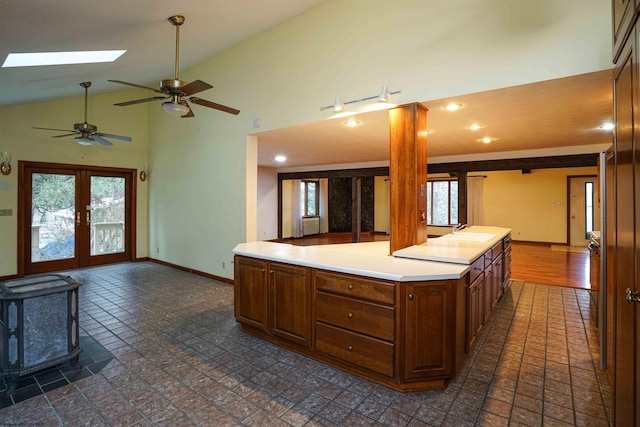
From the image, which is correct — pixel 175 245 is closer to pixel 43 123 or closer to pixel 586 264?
pixel 43 123

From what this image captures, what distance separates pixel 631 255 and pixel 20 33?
→ 4.39 meters

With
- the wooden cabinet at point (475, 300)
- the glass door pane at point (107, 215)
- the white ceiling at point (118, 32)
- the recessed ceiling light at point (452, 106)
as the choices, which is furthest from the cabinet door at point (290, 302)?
the glass door pane at point (107, 215)

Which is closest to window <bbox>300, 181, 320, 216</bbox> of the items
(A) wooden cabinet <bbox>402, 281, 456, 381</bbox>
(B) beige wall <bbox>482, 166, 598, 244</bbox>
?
(B) beige wall <bbox>482, 166, 598, 244</bbox>

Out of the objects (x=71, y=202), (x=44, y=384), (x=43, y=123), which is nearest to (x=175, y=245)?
(x=71, y=202)

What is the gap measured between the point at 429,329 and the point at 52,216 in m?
6.83

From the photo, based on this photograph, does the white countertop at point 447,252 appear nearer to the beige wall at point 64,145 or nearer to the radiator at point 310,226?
the beige wall at point 64,145

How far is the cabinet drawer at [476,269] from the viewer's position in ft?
8.52

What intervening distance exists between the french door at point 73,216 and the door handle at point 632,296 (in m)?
7.61

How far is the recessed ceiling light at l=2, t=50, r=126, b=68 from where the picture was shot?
320cm

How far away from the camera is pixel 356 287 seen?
93.9 inches

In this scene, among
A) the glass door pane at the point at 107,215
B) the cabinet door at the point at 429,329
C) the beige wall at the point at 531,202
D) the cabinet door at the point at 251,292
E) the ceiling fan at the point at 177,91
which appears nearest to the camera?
the cabinet door at the point at 429,329

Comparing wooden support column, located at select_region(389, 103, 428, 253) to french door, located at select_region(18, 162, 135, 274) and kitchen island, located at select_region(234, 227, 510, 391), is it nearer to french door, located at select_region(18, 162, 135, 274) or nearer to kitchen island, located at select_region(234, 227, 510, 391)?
kitchen island, located at select_region(234, 227, 510, 391)

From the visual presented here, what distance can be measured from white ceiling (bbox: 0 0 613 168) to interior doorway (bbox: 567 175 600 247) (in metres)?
4.53

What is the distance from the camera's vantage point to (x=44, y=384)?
7.77 ft
